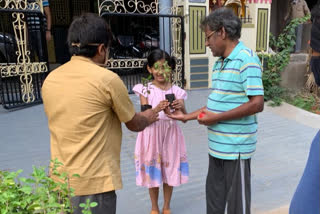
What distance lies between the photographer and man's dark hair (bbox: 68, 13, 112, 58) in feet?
5.10

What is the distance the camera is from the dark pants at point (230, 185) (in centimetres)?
204

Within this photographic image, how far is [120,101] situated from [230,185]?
3.44ft

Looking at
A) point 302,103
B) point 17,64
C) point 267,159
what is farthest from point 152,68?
point 302,103

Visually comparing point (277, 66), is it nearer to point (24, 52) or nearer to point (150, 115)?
point (24, 52)

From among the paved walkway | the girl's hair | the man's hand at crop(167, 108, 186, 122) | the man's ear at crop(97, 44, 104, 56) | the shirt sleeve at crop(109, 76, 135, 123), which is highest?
the man's ear at crop(97, 44, 104, 56)

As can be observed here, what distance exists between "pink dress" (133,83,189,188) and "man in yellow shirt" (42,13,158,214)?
0.88 metres

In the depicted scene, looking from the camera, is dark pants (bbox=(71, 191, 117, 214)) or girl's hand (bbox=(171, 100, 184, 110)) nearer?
dark pants (bbox=(71, 191, 117, 214))

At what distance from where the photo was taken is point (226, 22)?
6.22 feet

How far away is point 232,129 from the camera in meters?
2.00

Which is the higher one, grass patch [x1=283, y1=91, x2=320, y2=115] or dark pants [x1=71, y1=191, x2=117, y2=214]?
dark pants [x1=71, y1=191, x2=117, y2=214]

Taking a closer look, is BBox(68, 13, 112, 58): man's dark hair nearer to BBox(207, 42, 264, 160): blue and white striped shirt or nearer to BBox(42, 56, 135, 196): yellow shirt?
BBox(42, 56, 135, 196): yellow shirt

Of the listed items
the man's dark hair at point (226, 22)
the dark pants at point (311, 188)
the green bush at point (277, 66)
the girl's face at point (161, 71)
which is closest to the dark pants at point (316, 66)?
the dark pants at point (311, 188)

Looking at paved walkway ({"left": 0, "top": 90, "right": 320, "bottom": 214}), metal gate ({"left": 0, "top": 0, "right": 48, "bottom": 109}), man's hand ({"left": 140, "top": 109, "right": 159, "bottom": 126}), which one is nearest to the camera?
man's hand ({"left": 140, "top": 109, "right": 159, "bottom": 126})

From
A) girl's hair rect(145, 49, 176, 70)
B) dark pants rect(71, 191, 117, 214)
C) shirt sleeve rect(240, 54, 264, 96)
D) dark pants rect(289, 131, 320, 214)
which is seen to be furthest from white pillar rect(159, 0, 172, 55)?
dark pants rect(289, 131, 320, 214)
